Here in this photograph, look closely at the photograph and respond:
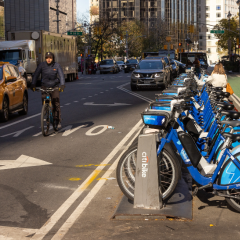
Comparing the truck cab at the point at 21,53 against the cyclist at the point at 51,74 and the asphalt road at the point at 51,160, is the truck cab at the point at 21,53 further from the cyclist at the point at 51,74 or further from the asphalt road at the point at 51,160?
the cyclist at the point at 51,74

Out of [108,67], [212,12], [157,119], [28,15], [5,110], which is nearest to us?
[157,119]

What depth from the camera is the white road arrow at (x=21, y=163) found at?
8274 mm

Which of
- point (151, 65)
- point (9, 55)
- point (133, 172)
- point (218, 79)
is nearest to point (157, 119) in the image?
point (133, 172)

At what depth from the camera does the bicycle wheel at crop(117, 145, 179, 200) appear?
5688 mm

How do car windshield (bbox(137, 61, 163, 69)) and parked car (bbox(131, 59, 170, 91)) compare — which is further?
car windshield (bbox(137, 61, 163, 69))

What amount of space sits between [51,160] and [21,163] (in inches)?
21.3

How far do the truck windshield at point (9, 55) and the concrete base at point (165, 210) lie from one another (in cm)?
2648

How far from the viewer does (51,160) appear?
8750 mm

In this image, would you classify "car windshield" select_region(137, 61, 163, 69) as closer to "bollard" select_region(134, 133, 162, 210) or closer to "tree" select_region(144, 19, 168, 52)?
"bollard" select_region(134, 133, 162, 210)

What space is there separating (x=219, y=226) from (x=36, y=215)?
205 centimetres

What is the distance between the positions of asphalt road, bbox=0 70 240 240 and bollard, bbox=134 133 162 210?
1.00 feet

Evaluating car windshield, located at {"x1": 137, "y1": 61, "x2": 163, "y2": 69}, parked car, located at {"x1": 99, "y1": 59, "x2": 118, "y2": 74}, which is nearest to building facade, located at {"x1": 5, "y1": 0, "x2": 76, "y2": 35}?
parked car, located at {"x1": 99, "y1": 59, "x2": 118, "y2": 74}

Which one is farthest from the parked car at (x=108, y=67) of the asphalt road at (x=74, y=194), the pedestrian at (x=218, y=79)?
the asphalt road at (x=74, y=194)

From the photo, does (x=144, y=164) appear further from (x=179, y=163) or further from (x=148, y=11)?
(x=148, y=11)
